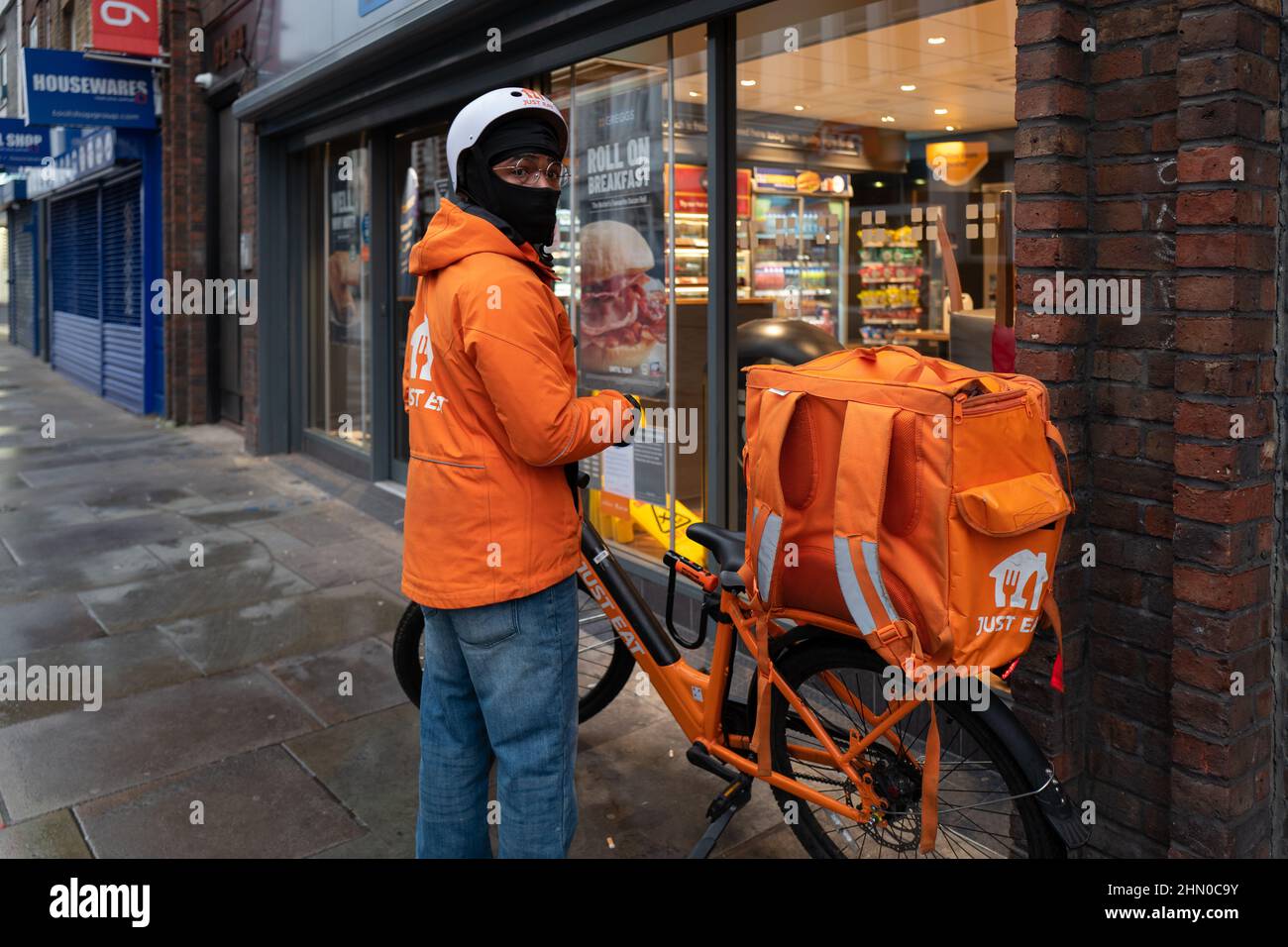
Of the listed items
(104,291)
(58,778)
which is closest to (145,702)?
(58,778)

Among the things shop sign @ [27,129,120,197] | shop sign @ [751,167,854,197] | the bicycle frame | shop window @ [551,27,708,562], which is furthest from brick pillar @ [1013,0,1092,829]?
shop sign @ [27,129,120,197]

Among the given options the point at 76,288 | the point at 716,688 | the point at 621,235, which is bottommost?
the point at 716,688

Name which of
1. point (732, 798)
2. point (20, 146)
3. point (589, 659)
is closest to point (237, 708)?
point (589, 659)

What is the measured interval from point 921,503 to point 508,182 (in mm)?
1220

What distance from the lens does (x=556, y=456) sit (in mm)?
2453

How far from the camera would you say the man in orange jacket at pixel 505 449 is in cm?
242

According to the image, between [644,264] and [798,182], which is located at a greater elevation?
[798,182]

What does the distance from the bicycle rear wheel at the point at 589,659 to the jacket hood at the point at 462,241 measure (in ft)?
5.26

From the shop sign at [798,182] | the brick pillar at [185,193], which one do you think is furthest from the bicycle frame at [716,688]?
the brick pillar at [185,193]

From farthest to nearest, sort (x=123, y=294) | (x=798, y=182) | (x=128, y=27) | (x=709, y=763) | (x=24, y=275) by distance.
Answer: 1. (x=24, y=275)
2. (x=123, y=294)
3. (x=128, y=27)
4. (x=798, y=182)
5. (x=709, y=763)

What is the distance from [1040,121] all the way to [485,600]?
2.03m

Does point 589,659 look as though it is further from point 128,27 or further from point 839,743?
point 128,27

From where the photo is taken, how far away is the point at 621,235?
5.88 meters

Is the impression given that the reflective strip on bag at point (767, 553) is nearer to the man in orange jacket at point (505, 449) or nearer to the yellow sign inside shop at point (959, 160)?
the man in orange jacket at point (505, 449)
